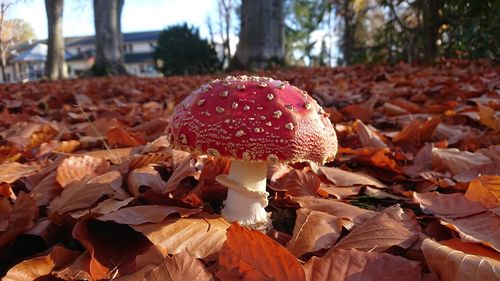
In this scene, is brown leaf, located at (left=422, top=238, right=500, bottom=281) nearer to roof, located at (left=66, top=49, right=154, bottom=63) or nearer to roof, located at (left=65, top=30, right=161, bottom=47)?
roof, located at (left=66, top=49, right=154, bottom=63)

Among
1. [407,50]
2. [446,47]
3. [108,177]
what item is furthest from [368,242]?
[407,50]

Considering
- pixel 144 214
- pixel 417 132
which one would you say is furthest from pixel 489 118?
pixel 144 214

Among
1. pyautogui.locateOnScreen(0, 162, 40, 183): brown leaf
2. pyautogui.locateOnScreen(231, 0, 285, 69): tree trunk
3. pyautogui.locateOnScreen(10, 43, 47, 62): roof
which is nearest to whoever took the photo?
pyautogui.locateOnScreen(0, 162, 40, 183): brown leaf

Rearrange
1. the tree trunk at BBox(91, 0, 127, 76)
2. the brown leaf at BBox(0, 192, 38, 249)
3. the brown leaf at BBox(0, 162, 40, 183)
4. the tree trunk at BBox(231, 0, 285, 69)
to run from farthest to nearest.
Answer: the tree trunk at BBox(91, 0, 127, 76), the tree trunk at BBox(231, 0, 285, 69), the brown leaf at BBox(0, 162, 40, 183), the brown leaf at BBox(0, 192, 38, 249)

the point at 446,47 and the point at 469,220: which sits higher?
the point at 446,47

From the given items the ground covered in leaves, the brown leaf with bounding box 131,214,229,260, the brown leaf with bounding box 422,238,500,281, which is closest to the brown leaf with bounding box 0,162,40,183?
the ground covered in leaves

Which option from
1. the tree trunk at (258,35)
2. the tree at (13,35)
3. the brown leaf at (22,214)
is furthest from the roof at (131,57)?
the brown leaf at (22,214)

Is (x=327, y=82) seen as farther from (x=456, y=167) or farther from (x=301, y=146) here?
(x=301, y=146)
